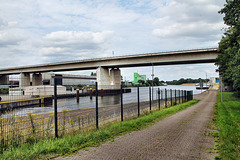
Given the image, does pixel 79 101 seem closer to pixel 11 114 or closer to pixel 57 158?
pixel 11 114

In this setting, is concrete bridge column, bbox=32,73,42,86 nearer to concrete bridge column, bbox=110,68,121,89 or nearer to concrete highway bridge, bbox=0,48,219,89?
concrete highway bridge, bbox=0,48,219,89

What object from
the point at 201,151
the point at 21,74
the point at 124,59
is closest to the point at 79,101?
the point at 201,151

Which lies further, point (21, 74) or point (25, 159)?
point (21, 74)

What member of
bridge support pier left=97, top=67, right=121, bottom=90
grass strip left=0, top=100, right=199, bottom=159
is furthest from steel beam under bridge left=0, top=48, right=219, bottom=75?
grass strip left=0, top=100, right=199, bottom=159

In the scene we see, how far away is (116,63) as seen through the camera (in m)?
57.9

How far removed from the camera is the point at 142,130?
818 cm

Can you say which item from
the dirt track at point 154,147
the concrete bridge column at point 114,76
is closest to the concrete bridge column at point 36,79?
the concrete bridge column at point 114,76

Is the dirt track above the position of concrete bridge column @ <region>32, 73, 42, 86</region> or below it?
below

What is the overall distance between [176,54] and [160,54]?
3.87m

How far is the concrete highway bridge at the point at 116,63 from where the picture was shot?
46934 millimetres

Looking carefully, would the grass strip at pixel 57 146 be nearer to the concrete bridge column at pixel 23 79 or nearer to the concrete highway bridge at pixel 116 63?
the concrete highway bridge at pixel 116 63

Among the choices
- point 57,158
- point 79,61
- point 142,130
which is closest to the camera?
point 57,158

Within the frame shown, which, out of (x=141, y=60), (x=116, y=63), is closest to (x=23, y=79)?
(x=116, y=63)

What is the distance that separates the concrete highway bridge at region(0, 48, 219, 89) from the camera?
46.9 m
